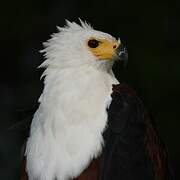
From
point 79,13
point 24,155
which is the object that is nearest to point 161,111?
point 79,13

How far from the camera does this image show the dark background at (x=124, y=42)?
10344 millimetres

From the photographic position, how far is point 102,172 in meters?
6.54

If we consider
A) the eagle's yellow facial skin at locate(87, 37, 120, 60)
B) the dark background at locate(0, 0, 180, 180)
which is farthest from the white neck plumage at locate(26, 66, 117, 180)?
the dark background at locate(0, 0, 180, 180)

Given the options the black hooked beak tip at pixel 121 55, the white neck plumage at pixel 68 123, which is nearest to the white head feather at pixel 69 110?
the white neck plumage at pixel 68 123

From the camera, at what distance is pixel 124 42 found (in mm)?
10430

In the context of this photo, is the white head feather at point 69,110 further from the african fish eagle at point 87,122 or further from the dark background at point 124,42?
the dark background at point 124,42

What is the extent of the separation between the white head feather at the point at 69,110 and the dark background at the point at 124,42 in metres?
3.28

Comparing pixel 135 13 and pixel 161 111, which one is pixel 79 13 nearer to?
pixel 135 13

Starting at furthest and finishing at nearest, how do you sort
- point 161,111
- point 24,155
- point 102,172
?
1. point 161,111
2. point 24,155
3. point 102,172

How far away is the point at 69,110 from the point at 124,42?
3794mm

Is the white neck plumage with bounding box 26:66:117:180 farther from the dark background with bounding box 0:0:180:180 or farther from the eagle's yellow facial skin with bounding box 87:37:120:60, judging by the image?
the dark background with bounding box 0:0:180:180

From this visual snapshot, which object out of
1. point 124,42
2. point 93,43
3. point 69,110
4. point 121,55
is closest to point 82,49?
point 93,43

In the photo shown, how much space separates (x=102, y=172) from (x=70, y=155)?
0.96ft

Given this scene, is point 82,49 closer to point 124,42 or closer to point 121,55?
point 121,55
